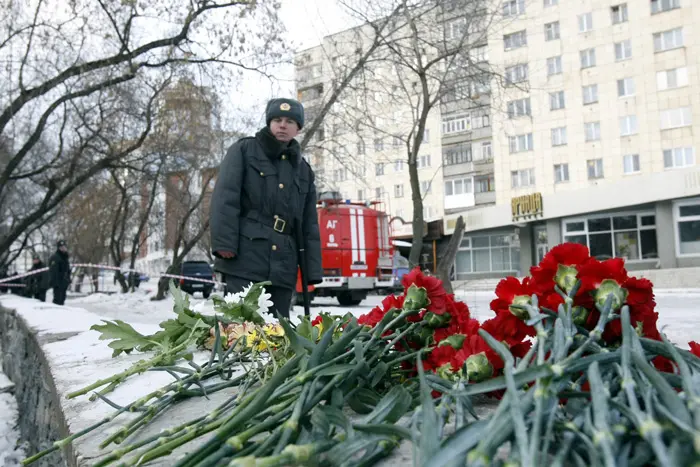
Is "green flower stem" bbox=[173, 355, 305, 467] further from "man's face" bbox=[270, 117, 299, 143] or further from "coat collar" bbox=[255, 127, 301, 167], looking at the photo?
"coat collar" bbox=[255, 127, 301, 167]

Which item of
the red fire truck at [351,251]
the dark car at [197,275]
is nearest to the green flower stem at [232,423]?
the red fire truck at [351,251]

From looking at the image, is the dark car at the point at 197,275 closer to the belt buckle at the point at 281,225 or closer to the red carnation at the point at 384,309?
the belt buckle at the point at 281,225

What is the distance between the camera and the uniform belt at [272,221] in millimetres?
4312

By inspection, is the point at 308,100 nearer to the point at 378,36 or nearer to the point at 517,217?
the point at 378,36

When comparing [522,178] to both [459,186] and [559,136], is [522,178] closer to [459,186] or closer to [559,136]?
[559,136]

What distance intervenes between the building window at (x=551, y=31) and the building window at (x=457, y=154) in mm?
8366

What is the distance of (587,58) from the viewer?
35688 millimetres

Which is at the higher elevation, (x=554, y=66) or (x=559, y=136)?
(x=554, y=66)

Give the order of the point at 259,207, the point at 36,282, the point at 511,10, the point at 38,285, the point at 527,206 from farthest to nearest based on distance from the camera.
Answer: the point at 527,206, the point at 511,10, the point at 36,282, the point at 38,285, the point at 259,207

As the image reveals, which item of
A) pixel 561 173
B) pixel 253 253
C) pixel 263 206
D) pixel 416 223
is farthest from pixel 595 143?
pixel 253 253

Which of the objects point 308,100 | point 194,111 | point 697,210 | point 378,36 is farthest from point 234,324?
point 697,210

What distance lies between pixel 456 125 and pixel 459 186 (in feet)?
13.5

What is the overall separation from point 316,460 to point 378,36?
11.3m

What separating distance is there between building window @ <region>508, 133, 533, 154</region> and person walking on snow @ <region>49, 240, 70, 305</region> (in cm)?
2768
